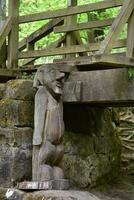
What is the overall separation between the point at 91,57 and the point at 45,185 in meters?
2.00

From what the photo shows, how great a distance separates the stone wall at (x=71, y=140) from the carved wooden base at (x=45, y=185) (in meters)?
0.38

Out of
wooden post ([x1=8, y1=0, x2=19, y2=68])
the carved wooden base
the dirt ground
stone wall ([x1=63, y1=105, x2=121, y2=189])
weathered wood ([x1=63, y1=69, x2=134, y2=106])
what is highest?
wooden post ([x1=8, y1=0, x2=19, y2=68])

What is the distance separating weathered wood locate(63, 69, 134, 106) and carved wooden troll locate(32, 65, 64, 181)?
23 centimetres

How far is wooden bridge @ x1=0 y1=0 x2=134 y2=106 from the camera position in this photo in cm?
682

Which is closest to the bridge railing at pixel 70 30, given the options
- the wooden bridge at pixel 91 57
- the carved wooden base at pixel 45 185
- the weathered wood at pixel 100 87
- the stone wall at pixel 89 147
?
the wooden bridge at pixel 91 57

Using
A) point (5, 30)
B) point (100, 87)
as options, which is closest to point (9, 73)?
point (5, 30)

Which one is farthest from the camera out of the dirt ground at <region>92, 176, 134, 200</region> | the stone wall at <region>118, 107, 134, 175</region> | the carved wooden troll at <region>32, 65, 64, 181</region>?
the stone wall at <region>118, 107, 134, 175</region>

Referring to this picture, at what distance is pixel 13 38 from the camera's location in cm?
883

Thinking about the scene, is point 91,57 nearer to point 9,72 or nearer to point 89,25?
point 89,25

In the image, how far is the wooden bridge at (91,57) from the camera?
6.82 m

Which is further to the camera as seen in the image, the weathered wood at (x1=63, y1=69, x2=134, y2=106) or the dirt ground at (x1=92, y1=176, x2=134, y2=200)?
the dirt ground at (x1=92, y1=176, x2=134, y2=200)

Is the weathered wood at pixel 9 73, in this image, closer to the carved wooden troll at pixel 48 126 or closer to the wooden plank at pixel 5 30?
the wooden plank at pixel 5 30

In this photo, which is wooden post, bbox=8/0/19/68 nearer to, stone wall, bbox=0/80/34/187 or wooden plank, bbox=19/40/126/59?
wooden plank, bbox=19/40/126/59

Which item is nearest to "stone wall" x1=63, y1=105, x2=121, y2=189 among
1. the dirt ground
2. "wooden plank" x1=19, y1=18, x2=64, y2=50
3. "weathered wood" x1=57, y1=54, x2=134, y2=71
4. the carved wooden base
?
the dirt ground
